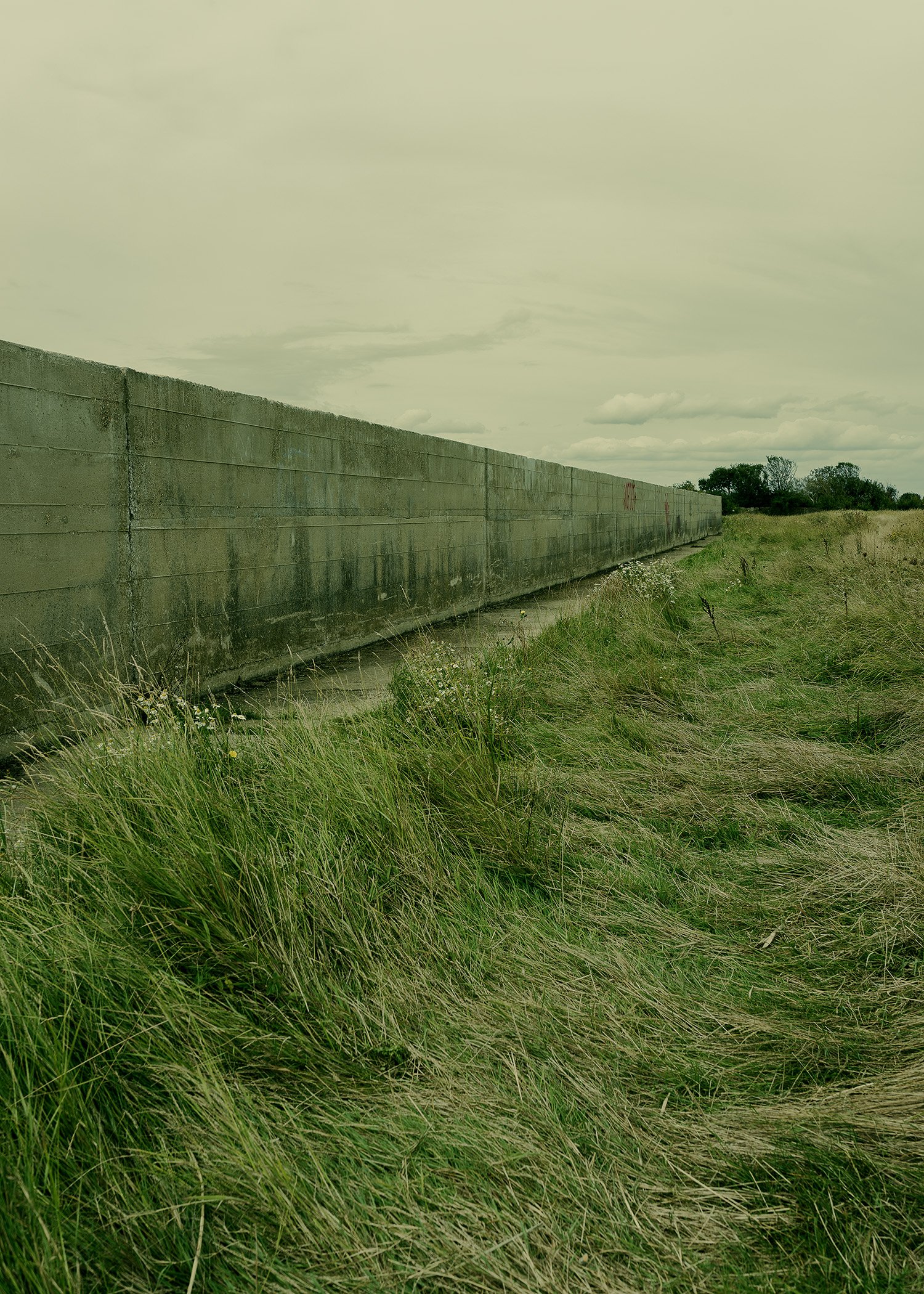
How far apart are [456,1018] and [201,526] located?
4.56 metres

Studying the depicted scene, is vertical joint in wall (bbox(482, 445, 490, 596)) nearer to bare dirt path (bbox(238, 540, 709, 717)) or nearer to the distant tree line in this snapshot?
bare dirt path (bbox(238, 540, 709, 717))

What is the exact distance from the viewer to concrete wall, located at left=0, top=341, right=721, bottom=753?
4551 millimetres

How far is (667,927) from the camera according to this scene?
2.57m

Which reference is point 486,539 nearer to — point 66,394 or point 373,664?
point 373,664

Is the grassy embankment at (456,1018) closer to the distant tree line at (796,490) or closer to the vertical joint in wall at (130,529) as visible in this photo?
the vertical joint in wall at (130,529)

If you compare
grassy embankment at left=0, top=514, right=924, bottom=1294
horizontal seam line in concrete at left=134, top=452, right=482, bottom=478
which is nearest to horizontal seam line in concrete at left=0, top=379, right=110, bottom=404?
horizontal seam line in concrete at left=134, top=452, right=482, bottom=478

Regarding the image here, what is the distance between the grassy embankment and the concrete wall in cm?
185

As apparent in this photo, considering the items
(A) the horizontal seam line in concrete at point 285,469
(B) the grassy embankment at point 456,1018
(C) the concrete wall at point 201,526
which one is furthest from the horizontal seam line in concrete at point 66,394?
(B) the grassy embankment at point 456,1018

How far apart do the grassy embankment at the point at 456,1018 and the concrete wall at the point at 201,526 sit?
72.8 inches

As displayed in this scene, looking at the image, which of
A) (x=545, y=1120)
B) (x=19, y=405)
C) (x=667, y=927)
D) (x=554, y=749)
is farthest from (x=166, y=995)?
(x=19, y=405)

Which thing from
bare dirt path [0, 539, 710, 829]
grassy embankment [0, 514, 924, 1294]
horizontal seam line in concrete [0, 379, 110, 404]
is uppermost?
horizontal seam line in concrete [0, 379, 110, 404]

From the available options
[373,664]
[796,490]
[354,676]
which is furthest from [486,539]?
[796,490]

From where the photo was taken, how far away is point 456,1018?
2104mm

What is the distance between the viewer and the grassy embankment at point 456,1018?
1497mm
